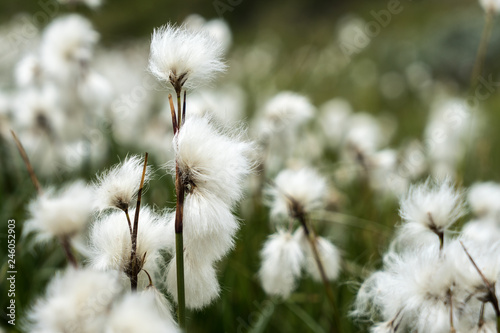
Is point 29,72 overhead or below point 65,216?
below

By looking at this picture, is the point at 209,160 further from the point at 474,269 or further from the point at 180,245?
the point at 474,269

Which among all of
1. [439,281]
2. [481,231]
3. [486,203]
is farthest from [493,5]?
[439,281]

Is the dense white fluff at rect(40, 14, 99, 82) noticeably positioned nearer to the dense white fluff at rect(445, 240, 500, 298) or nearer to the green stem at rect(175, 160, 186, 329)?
the green stem at rect(175, 160, 186, 329)

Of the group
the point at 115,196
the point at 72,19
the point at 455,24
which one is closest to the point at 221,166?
the point at 115,196

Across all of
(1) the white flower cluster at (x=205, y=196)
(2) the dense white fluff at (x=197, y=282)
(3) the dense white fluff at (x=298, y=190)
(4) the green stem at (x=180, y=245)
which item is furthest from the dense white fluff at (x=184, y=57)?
(3) the dense white fluff at (x=298, y=190)

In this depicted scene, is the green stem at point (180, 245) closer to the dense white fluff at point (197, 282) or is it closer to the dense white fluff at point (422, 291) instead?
the dense white fluff at point (197, 282)

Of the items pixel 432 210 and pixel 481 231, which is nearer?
pixel 432 210
